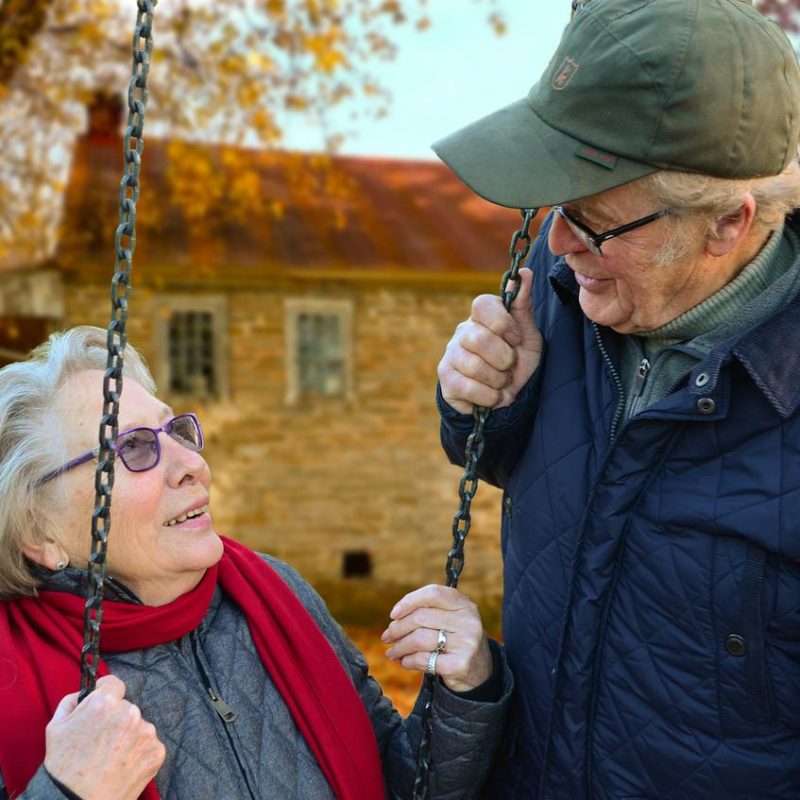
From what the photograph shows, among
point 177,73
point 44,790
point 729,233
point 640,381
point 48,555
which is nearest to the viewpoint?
point 44,790

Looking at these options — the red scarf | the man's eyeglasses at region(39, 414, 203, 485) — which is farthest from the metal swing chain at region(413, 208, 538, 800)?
the man's eyeglasses at region(39, 414, 203, 485)

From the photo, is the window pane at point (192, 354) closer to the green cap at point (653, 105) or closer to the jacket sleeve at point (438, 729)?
the jacket sleeve at point (438, 729)

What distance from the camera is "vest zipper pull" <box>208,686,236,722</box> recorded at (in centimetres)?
197

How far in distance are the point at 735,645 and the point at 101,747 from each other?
3.68 ft

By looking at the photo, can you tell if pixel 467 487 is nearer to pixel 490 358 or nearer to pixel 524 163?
pixel 490 358

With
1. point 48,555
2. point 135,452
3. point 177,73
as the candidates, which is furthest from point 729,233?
point 177,73

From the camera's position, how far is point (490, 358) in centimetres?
197

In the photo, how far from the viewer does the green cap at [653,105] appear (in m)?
1.61

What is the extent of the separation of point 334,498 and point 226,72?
520cm

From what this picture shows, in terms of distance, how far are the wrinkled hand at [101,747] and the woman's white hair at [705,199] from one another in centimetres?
127

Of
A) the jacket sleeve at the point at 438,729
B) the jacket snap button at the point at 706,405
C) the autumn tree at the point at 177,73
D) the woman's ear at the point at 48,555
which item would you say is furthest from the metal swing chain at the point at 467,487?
the autumn tree at the point at 177,73

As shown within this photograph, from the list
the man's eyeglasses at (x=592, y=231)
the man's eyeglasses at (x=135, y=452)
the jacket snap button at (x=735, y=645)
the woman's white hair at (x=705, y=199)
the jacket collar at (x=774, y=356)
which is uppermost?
the woman's white hair at (x=705, y=199)

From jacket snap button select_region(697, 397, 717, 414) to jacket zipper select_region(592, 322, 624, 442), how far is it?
0.21 m

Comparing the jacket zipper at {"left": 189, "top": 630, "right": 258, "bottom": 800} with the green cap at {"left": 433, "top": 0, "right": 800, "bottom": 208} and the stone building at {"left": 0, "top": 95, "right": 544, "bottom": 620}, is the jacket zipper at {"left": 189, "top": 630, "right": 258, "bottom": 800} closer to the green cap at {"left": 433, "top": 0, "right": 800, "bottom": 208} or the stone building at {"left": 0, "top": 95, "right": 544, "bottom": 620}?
the green cap at {"left": 433, "top": 0, "right": 800, "bottom": 208}
